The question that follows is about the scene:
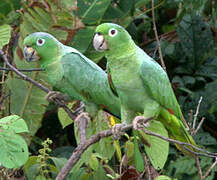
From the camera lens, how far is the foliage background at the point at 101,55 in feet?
8.27

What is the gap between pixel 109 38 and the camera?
1.55m

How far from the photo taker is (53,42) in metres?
1.91

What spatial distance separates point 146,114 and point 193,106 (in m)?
1.18

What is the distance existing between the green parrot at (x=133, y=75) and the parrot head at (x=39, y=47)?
0.38 meters

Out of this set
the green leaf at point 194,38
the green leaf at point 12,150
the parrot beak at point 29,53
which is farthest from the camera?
the green leaf at point 194,38

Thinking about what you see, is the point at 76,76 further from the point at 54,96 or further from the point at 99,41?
the point at 99,41

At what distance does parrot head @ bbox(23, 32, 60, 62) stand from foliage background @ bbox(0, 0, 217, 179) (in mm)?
330

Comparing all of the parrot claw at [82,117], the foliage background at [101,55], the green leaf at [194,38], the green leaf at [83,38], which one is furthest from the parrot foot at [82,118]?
the green leaf at [194,38]

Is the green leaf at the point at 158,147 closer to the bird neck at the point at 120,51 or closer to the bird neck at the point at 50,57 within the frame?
the bird neck at the point at 120,51

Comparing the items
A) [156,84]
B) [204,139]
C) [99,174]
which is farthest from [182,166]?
[156,84]

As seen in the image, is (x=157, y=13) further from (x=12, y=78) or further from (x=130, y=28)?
(x=12, y=78)


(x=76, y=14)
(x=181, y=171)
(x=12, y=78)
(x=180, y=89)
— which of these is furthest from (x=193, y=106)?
(x=12, y=78)

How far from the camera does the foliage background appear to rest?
2521 millimetres

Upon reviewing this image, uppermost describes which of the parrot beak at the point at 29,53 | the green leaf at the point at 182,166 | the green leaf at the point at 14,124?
the parrot beak at the point at 29,53
